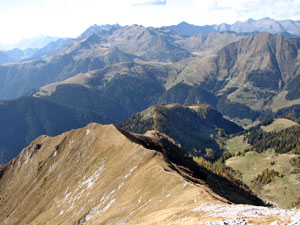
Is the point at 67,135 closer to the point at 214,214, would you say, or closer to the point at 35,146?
the point at 35,146

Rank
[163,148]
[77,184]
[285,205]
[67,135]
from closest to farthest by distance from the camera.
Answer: [77,184] → [163,148] → [67,135] → [285,205]

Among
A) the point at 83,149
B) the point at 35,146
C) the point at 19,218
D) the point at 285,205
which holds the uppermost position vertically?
the point at 83,149

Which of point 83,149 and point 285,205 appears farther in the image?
point 285,205

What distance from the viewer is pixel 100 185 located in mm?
106875

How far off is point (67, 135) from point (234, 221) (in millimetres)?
143958

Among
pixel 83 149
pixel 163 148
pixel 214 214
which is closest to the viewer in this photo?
pixel 214 214

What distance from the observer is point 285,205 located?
6978 inches

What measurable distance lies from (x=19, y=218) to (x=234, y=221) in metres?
133

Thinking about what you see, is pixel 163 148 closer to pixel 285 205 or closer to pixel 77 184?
pixel 77 184

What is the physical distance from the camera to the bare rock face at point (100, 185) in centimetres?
6800

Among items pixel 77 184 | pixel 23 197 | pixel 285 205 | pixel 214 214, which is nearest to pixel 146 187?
pixel 214 214

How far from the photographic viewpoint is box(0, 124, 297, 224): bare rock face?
6800 centimetres

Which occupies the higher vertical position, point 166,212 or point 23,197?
point 166,212

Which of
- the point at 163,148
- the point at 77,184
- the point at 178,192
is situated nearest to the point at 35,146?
the point at 77,184
